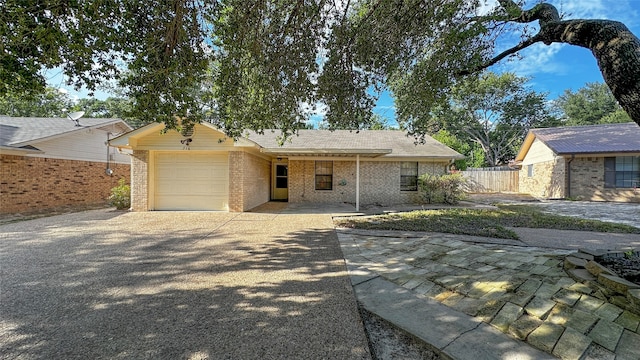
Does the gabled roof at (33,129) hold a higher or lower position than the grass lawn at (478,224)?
higher

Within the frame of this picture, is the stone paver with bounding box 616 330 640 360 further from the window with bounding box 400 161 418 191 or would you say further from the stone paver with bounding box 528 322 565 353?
the window with bounding box 400 161 418 191

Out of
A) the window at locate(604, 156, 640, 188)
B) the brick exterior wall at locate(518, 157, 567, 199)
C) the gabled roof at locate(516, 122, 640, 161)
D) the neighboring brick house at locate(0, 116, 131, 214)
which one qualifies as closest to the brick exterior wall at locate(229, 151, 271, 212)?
the neighboring brick house at locate(0, 116, 131, 214)

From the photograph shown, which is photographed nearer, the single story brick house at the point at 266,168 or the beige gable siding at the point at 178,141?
the beige gable siding at the point at 178,141

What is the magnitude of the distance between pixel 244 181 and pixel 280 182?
498 centimetres

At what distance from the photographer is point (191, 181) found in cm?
1055

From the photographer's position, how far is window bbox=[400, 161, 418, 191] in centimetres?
1383

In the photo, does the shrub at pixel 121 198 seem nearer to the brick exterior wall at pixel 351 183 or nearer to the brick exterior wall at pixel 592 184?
the brick exterior wall at pixel 351 183

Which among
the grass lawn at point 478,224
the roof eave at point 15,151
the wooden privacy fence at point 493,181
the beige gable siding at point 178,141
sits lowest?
the grass lawn at point 478,224

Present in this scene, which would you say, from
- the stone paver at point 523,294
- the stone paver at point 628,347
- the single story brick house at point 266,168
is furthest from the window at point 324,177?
the stone paver at point 628,347

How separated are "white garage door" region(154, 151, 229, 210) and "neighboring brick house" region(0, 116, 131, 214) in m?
3.86

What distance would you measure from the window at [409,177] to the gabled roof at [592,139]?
8.57m

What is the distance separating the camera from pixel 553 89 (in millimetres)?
31000

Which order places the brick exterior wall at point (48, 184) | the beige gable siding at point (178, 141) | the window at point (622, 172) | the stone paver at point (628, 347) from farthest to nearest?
the window at point (622, 172)
the brick exterior wall at point (48, 184)
the beige gable siding at point (178, 141)
the stone paver at point (628, 347)

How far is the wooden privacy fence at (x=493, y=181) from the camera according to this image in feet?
70.2
